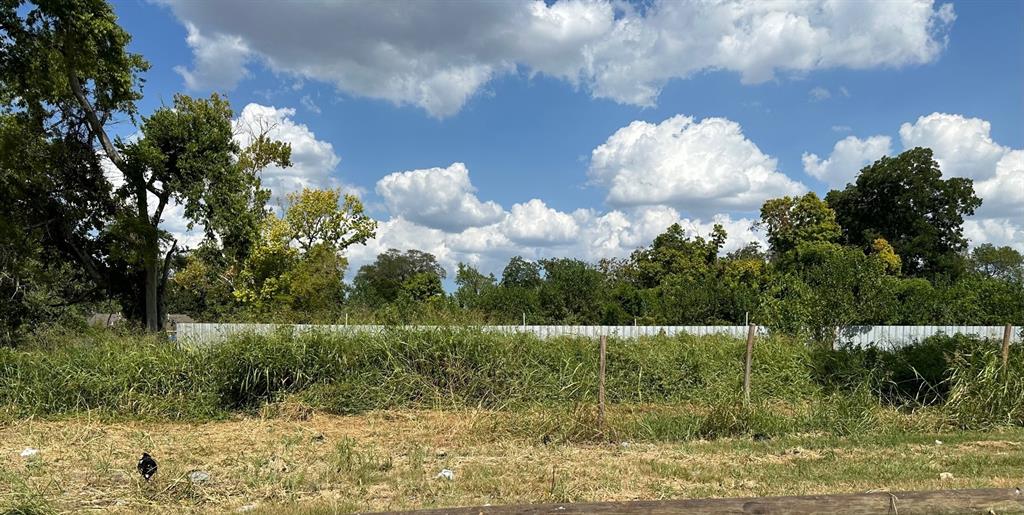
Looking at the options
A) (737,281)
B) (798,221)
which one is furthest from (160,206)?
(798,221)

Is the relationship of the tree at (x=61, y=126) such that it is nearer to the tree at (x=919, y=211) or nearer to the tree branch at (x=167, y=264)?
the tree branch at (x=167, y=264)

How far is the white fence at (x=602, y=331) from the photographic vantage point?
11789 mm

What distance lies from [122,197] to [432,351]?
51.0 ft

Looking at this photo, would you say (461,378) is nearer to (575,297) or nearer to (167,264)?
(167,264)

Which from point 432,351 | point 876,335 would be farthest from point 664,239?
point 432,351

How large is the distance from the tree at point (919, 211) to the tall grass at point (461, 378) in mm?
41261

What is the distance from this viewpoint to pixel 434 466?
270 inches

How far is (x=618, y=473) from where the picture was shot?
6.35 meters

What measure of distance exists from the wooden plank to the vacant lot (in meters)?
1.14

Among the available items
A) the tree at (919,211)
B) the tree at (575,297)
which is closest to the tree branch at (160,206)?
the tree at (575,297)

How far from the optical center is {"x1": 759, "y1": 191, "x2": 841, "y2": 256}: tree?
43500mm

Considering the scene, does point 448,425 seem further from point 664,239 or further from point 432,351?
point 664,239

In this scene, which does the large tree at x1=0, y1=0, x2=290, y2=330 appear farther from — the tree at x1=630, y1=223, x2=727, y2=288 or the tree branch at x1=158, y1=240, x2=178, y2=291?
the tree at x1=630, y1=223, x2=727, y2=288

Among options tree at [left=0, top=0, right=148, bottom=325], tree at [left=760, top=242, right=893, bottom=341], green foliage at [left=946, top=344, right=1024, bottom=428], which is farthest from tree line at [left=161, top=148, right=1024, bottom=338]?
green foliage at [left=946, top=344, right=1024, bottom=428]
